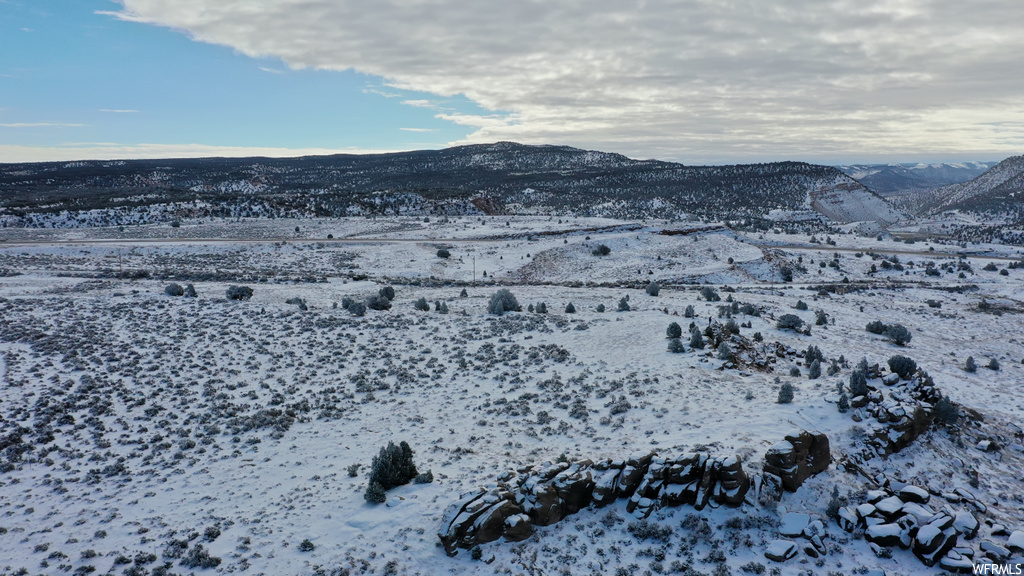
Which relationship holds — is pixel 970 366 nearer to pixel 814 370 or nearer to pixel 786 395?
pixel 814 370

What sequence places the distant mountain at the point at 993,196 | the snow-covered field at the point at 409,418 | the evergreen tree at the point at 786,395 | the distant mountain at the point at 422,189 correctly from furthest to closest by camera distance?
the distant mountain at the point at 993,196 → the distant mountain at the point at 422,189 → the evergreen tree at the point at 786,395 → the snow-covered field at the point at 409,418

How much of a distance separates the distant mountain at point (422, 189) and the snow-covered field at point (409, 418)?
4353 centimetres

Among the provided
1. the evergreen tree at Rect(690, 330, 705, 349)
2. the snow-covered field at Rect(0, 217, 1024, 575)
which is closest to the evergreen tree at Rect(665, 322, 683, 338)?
the snow-covered field at Rect(0, 217, 1024, 575)

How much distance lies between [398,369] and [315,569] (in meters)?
8.50

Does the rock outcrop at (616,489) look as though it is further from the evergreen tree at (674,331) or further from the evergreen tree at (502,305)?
the evergreen tree at (502,305)

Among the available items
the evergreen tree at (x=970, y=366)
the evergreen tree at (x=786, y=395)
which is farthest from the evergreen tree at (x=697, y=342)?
the evergreen tree at (x=970, y=366)

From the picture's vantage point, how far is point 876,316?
25703 millimetres

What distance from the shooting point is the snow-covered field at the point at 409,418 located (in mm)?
8820

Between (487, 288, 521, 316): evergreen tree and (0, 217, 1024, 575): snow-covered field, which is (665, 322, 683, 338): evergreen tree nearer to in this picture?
(0, 217, 1024, 575): snow-covered field

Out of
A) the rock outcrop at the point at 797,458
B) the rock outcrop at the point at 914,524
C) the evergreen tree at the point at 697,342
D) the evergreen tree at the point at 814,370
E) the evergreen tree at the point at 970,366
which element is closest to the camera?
the rock outcrop at the point at 914,524

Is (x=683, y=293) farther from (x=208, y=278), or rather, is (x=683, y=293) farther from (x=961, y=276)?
(x=208, y=278)

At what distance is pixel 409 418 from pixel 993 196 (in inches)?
6003

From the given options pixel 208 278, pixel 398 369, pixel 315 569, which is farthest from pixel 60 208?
pixel 315 569

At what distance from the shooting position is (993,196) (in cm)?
11562
